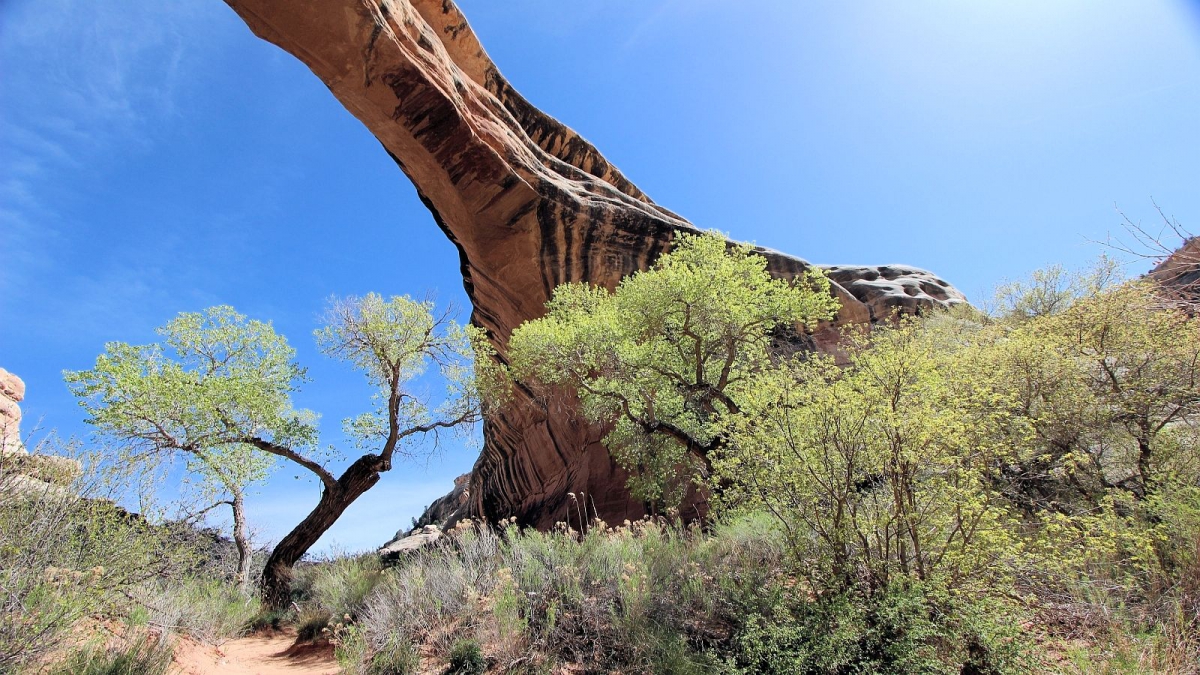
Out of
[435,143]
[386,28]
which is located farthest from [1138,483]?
[386,28]

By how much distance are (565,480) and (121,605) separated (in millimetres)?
12580

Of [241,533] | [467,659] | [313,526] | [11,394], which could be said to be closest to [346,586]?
[313,526]

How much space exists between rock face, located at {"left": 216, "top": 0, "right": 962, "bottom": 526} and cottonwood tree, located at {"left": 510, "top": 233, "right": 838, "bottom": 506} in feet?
11.1

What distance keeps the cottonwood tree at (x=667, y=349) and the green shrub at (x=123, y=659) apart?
8466 mm

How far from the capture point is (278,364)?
13.1m

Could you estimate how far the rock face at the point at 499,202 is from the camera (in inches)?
492

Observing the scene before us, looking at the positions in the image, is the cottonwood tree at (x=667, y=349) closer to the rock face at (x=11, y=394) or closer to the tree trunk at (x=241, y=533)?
the tree trunk at (x=241, y=533)

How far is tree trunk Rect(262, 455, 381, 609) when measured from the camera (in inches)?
455

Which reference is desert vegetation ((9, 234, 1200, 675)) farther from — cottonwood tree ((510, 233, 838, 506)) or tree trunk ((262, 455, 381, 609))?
cottonwood tree ((510, 233, 838, 506))

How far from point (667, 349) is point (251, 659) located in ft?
31.9

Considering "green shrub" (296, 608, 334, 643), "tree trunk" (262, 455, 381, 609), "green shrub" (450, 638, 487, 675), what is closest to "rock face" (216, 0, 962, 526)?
"tree trunk" (262, 455, 381, 609)

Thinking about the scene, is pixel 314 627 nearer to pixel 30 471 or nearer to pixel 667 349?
pixel 30 471

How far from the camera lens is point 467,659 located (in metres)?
5.32

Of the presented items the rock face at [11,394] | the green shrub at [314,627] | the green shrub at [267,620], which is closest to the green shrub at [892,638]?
the green shrub at [314,627]
